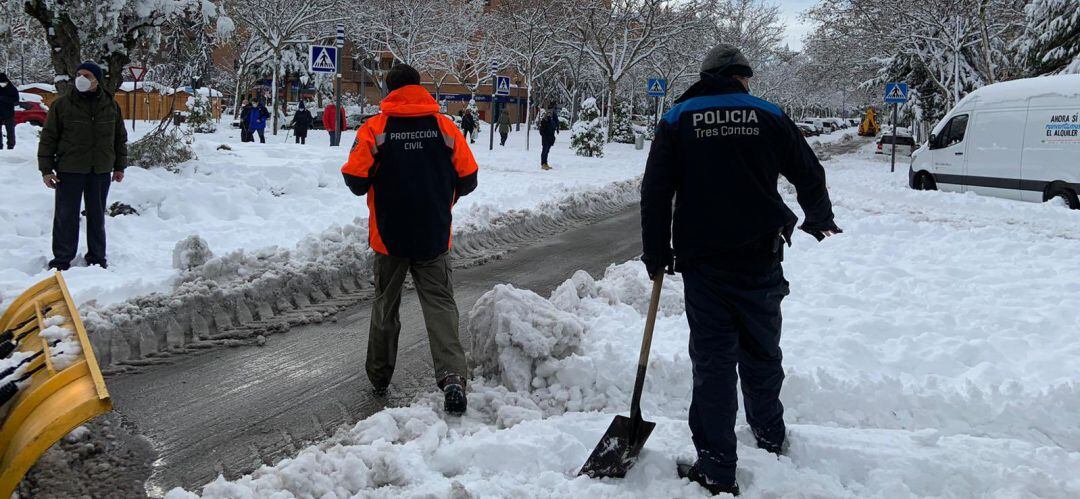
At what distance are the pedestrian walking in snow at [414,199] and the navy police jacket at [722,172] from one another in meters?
1.44

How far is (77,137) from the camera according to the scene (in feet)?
23.5

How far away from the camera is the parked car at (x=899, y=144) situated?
123 feet

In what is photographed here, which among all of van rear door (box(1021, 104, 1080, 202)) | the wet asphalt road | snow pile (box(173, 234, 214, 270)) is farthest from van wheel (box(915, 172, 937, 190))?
snow pile (box(173, 234, 214, 270))

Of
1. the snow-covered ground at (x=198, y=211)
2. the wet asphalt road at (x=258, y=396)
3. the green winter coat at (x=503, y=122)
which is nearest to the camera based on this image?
the wet asphalt road at (x=258, y=396)

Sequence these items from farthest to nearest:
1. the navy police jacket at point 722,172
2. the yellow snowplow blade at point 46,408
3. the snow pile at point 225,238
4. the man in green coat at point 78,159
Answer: the man in green coat at point 78,159, the snow pile at point 225,238, the navy police jacket at point 722,172, the yellow snowplow blade at point 46,408

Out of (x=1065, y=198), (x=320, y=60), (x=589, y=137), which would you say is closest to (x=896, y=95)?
(x=589, y=137)

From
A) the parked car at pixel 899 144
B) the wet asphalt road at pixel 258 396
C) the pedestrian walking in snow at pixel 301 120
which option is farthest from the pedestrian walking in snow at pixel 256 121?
the parked car at pixel 899 144

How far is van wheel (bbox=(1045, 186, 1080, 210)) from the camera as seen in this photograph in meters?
14.0

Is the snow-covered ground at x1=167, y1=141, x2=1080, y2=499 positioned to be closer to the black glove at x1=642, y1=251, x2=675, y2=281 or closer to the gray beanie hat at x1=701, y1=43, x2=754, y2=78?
the black glove at x1=642, y1=251, x2=675, y2=281

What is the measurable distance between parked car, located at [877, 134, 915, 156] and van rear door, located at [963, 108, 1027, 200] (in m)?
20.5

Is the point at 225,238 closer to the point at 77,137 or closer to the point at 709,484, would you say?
the point at 77,137

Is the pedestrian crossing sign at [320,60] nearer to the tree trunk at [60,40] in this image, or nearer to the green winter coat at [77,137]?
the tree trunk at [60,40]

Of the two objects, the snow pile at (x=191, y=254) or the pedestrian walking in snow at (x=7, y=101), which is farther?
the pedestrian walking in snow at (x=7, y=101)

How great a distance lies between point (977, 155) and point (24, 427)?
56.3ft
